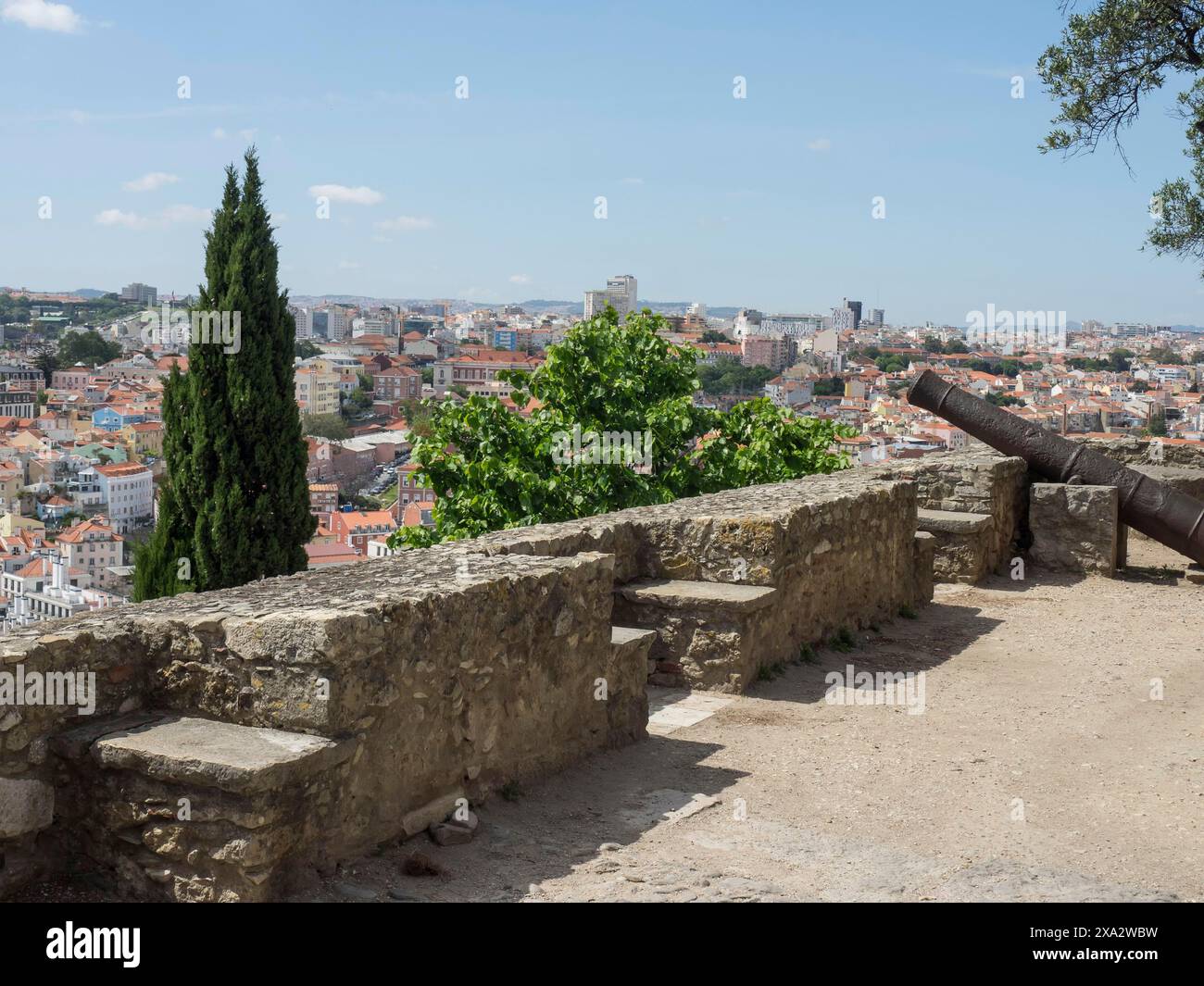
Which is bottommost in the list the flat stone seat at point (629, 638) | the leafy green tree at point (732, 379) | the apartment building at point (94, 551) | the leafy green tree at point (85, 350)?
the apartment building at point (94, 551)

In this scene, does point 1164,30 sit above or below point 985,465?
above

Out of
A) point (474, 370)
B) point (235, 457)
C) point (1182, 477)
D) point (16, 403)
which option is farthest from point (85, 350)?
point (1182, 477)

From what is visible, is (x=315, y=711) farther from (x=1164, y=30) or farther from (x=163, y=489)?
(x=163, y=489)

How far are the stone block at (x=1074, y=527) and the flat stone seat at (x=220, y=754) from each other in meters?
8.27

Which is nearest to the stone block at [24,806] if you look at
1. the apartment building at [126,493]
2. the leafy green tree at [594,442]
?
the leafy green tree at [594,442]

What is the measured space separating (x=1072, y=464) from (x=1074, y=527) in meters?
0.58

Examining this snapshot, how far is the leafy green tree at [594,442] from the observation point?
1405 cm

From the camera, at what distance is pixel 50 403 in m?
88.4

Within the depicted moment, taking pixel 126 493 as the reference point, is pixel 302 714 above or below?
above

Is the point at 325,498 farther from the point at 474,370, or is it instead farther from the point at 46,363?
the point at 46,363

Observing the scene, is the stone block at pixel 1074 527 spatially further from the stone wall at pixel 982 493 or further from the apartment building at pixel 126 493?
the apartment building at pixel 126 493

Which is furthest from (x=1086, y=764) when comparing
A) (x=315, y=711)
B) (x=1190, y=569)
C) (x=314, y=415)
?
(x=314, y=415)

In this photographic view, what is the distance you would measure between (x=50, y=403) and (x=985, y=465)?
294 ft

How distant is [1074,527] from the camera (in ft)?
34.3
